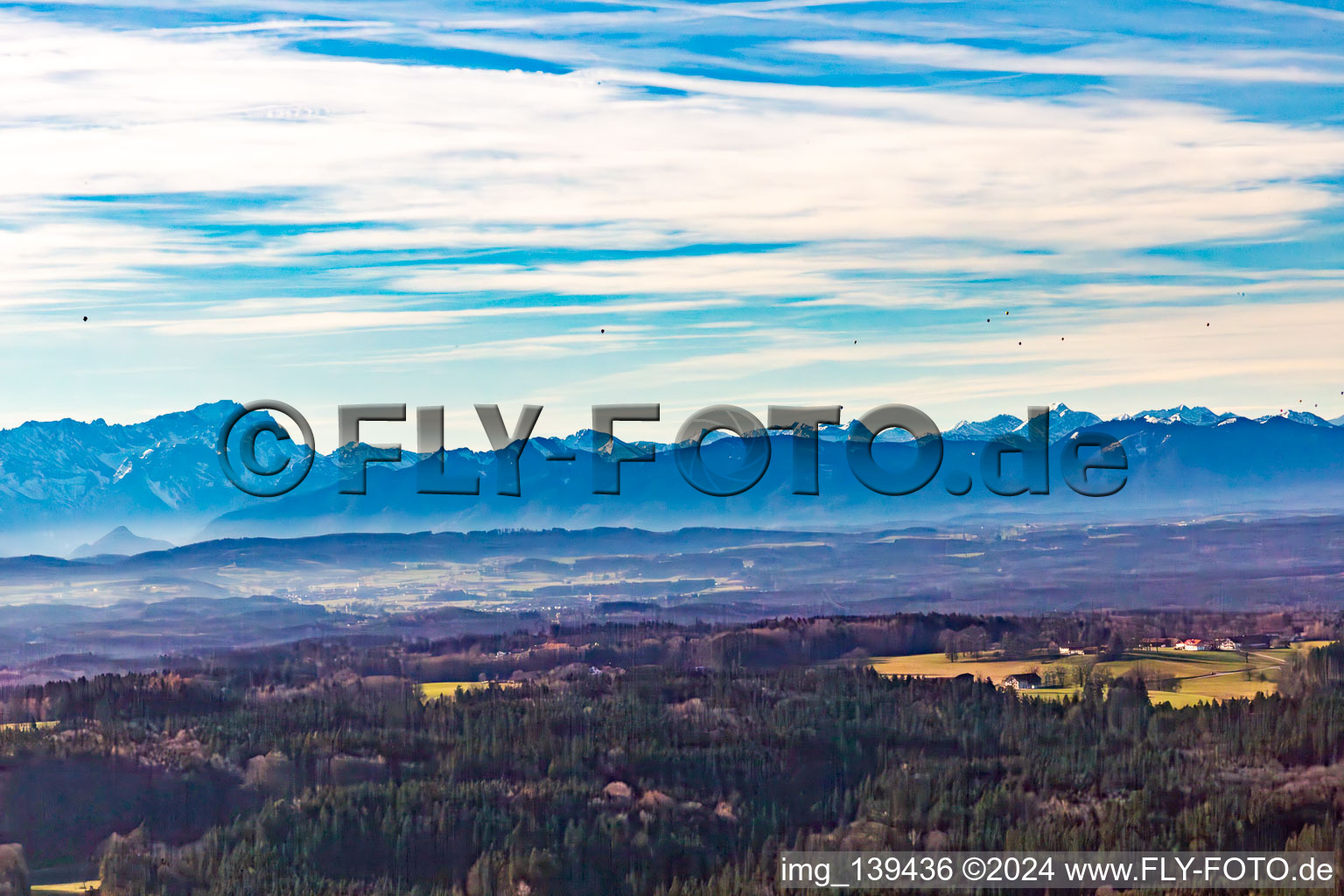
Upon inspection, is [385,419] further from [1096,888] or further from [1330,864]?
[1330,864]

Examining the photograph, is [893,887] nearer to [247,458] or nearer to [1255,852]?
[1255,852]

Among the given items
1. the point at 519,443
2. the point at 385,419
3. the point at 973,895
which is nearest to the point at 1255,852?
the point at 973,895

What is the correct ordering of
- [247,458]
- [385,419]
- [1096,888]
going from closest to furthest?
[385,419] < [247,458] < [1096,888]

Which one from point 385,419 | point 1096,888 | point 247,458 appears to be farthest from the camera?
point 1096,888

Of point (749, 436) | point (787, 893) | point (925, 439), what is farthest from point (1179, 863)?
point (749, 436)

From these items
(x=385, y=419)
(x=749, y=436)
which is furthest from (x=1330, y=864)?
(x=385, y=419)

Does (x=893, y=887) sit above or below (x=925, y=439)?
below

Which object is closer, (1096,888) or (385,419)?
(385,419)

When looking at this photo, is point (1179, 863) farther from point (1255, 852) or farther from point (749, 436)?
point (749, 436)

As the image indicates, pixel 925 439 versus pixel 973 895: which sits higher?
pixel 925 439
